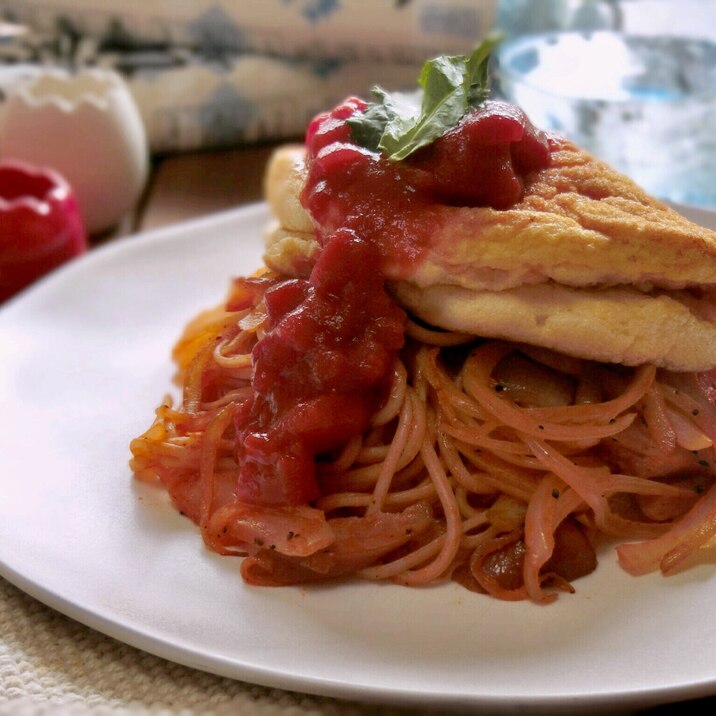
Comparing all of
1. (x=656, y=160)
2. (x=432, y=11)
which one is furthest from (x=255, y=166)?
(x=656, y=160)

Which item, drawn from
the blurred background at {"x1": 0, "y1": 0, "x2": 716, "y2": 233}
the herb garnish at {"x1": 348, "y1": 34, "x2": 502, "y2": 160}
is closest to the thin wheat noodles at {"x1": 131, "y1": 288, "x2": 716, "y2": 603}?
the herb garnish at {"x1": 348, "y1": 34, "x2": 502, "y2": 160}

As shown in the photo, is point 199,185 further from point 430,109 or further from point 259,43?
point 430,109

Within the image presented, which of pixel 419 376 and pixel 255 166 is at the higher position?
pixel 419 376

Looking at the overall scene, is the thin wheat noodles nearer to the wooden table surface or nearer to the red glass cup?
the red glass cup

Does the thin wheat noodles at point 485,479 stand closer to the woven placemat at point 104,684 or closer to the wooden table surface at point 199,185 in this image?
the woven placemat at point 104,684

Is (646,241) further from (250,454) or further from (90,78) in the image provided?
(90,78)

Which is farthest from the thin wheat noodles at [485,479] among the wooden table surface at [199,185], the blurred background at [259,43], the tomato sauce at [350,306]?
the blurred background at [259,43]
